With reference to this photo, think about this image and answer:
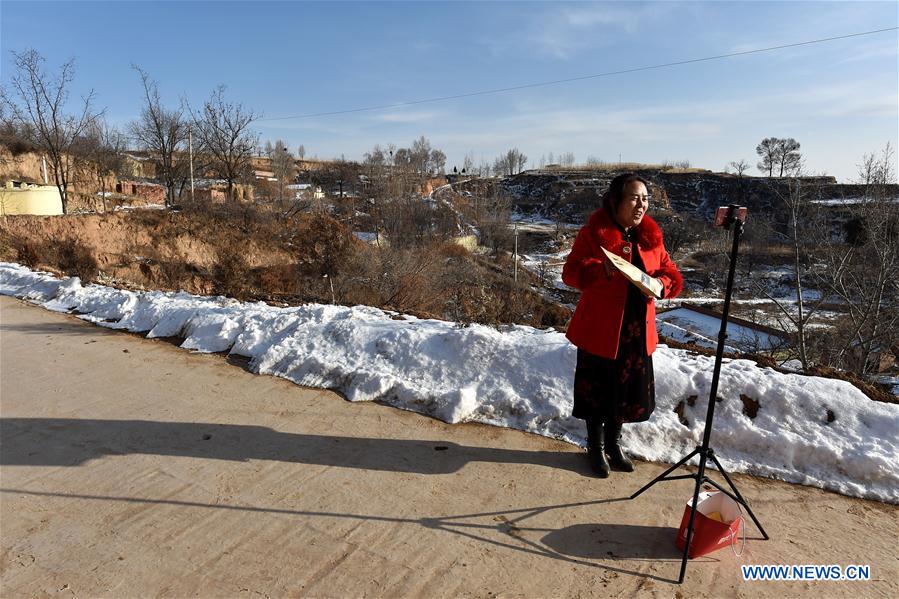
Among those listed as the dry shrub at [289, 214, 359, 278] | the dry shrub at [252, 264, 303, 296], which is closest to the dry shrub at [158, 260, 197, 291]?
the dry shrub at [252, 264, 303, 296]

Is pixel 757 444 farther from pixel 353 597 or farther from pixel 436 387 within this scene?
pixel 353 597

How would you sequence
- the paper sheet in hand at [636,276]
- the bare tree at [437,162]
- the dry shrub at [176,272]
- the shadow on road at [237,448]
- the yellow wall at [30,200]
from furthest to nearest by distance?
→ 1. the bare tree at [437,162]
2. the yellow wall at [30,200]
3. the dry shrub at [176,272]
4. the shadow on road at [237,448]
5. the paper sheet in hand at [636,276]

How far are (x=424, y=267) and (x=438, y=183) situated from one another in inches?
2729

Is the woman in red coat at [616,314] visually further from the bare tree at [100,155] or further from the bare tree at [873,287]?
the bare tree at [100,155]

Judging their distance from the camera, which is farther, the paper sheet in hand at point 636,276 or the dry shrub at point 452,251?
the dry shrub at point 452,251

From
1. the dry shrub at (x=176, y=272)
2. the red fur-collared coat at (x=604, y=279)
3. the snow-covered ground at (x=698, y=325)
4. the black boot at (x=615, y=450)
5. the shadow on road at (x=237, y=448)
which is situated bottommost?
the snow-covered ground at (x=698, y=325)

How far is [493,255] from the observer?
4528 cm

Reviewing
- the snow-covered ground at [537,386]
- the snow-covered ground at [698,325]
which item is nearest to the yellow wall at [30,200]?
the snow-covered ground at [537,386]

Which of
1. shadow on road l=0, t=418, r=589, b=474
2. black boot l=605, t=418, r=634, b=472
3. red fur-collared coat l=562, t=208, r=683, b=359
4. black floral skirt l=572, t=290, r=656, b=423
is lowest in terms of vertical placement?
shadow on road l=0, t=418, r=589, b=474

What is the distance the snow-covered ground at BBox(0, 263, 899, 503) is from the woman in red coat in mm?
490

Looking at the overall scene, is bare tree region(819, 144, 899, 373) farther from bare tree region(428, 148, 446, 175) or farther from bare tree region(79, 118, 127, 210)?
bare tree region(428, 148, 446, 175)

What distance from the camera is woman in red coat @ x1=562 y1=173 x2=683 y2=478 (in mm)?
2938

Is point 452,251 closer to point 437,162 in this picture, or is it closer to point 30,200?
point 30,200

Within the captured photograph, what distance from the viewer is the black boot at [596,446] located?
3.17 meters
